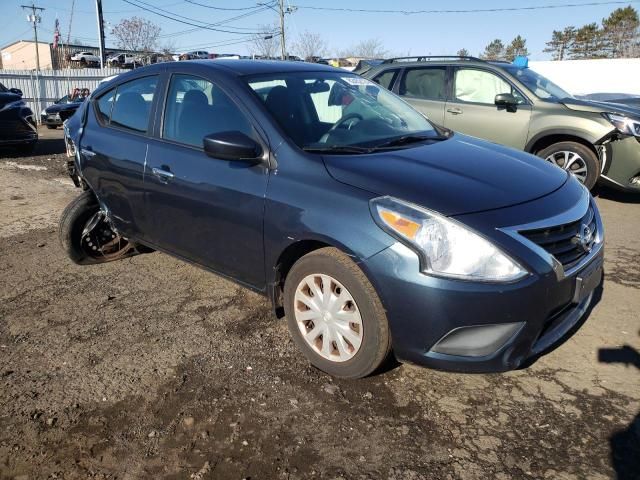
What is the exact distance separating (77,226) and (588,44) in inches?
1677

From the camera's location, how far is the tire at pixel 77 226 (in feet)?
14.6

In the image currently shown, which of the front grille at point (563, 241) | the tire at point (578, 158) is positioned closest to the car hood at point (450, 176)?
the front grille at point (563, 241)

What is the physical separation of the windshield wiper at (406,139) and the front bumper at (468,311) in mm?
1012

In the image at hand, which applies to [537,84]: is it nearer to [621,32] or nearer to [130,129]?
[130,129]

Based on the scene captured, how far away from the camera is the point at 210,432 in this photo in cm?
249

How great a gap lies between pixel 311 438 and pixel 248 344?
0.97 m

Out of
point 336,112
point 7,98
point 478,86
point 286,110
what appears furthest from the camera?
point 7,98

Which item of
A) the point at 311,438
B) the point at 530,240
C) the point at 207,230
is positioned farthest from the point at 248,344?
the point at 530,240

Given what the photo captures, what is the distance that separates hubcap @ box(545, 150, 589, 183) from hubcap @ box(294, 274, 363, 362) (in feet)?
15.4

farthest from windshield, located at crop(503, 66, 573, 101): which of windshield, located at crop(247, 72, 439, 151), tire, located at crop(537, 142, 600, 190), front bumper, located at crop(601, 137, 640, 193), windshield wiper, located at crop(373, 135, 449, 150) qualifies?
windshield wiper, located at crop(373, 135, 449, 150)

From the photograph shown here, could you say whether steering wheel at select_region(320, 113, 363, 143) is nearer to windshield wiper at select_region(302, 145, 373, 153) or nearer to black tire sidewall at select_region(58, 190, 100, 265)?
windshield wiper at select_region(302, 145, 373, 153)

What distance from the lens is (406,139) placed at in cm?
338

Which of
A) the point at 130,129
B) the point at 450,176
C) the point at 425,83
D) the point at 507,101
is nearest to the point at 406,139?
the point at 450,176

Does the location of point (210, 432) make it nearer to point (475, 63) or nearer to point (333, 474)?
point (333, 474)
